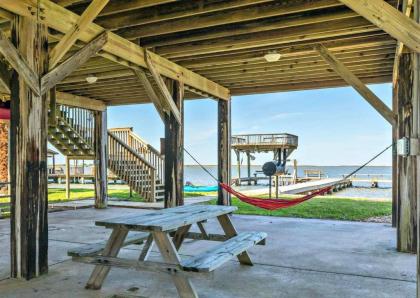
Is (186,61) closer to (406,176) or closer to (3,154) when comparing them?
(406,176)

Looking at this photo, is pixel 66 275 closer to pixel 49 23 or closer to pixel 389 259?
pixel 49 23

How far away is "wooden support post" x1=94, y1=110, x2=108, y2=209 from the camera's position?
9.39 meters

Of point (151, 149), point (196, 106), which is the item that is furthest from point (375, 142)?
point (151, 149)

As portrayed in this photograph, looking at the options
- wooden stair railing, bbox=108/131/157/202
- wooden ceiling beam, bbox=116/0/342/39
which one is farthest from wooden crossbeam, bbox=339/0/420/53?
A: wooden stair railing, bbox=108/131/157/202

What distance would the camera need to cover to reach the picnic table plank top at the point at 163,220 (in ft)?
9.25

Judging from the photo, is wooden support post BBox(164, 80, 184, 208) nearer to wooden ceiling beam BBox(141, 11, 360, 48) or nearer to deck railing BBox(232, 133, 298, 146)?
wooden ceiling beam BBox(141, 11, 360, 48)

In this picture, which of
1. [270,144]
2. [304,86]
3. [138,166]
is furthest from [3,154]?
[270,144]

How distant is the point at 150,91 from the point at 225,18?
185 cm

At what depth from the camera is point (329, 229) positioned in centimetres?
619

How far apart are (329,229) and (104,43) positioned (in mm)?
4416

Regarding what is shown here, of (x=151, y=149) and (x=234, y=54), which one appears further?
(x=151, y=149)

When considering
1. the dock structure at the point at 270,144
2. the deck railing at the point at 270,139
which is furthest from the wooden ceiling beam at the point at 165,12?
the deck railing at the point at 270,139

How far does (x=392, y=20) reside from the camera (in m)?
2.63

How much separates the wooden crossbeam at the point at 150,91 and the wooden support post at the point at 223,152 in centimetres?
217
